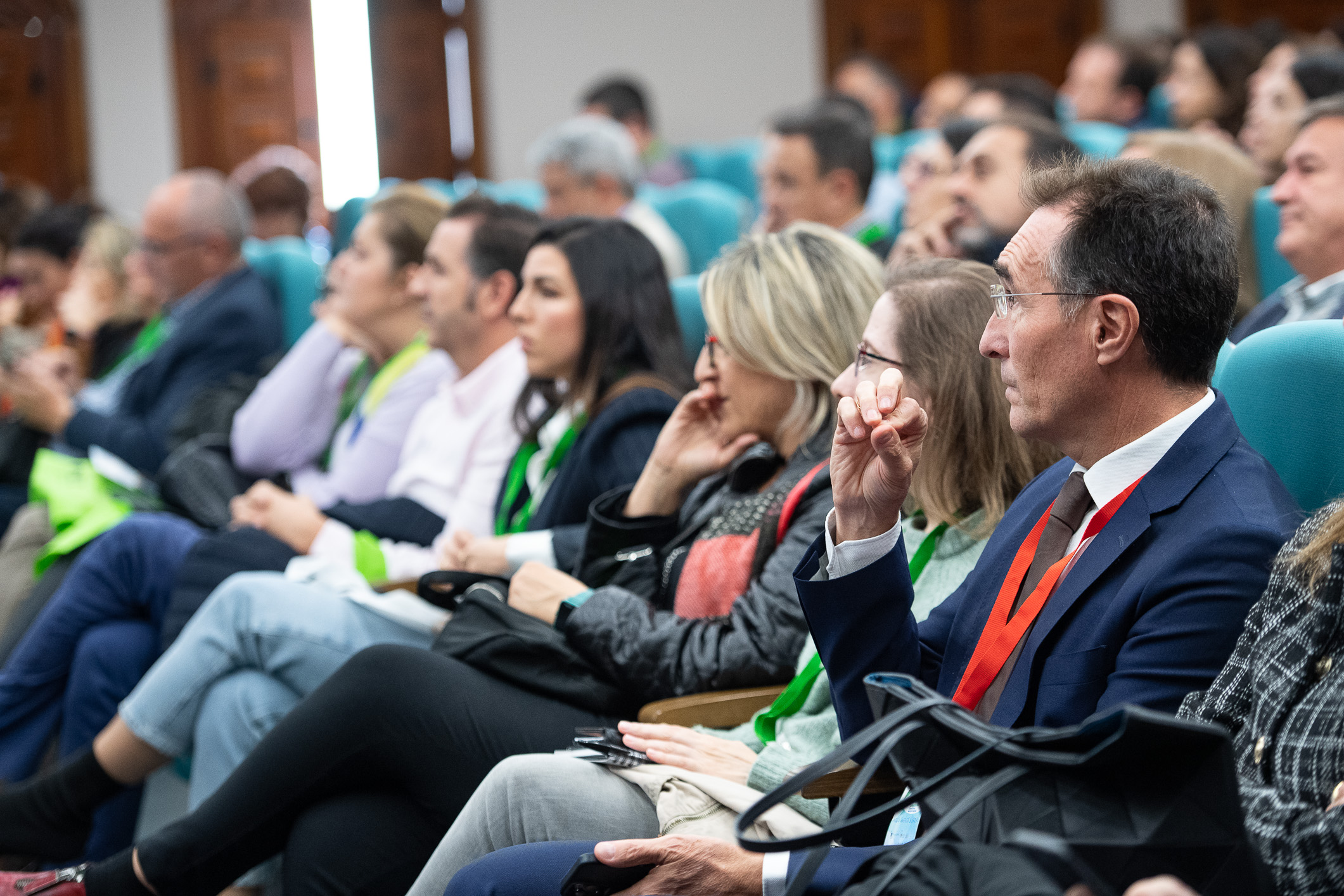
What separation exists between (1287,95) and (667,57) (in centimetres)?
543

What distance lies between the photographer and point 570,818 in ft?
4.93

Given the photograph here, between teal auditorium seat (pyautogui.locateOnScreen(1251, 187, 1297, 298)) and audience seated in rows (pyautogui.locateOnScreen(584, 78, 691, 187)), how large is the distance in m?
4.33

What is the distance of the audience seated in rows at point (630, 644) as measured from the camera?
1731 mm

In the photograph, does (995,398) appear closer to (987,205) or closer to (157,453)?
(987,205)

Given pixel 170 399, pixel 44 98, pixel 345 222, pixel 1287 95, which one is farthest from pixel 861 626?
pixel 44 98

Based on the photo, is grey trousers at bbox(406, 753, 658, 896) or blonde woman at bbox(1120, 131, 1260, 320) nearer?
grey trousers at bbox(406, 753, 658, 896)

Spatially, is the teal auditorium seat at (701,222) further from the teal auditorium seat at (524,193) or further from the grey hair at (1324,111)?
the grey hair at (1324,111)

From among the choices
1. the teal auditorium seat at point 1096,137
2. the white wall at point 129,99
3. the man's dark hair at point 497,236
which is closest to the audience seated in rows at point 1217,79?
the teal auditorium seat at point 1096,137

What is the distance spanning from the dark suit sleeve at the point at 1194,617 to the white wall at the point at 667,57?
731cm

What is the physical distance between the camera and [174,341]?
145 inches

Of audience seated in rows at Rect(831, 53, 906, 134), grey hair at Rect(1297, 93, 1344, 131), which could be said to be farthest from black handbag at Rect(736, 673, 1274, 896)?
audience seated in rows at Rect(831, 53, 906, 134)

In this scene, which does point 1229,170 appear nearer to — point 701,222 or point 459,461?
point 459,461

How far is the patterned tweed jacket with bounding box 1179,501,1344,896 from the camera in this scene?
1.02 m

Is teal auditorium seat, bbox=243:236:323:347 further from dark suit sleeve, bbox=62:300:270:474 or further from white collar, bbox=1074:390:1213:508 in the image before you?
white collar, bbox=1074:390:1213:508
